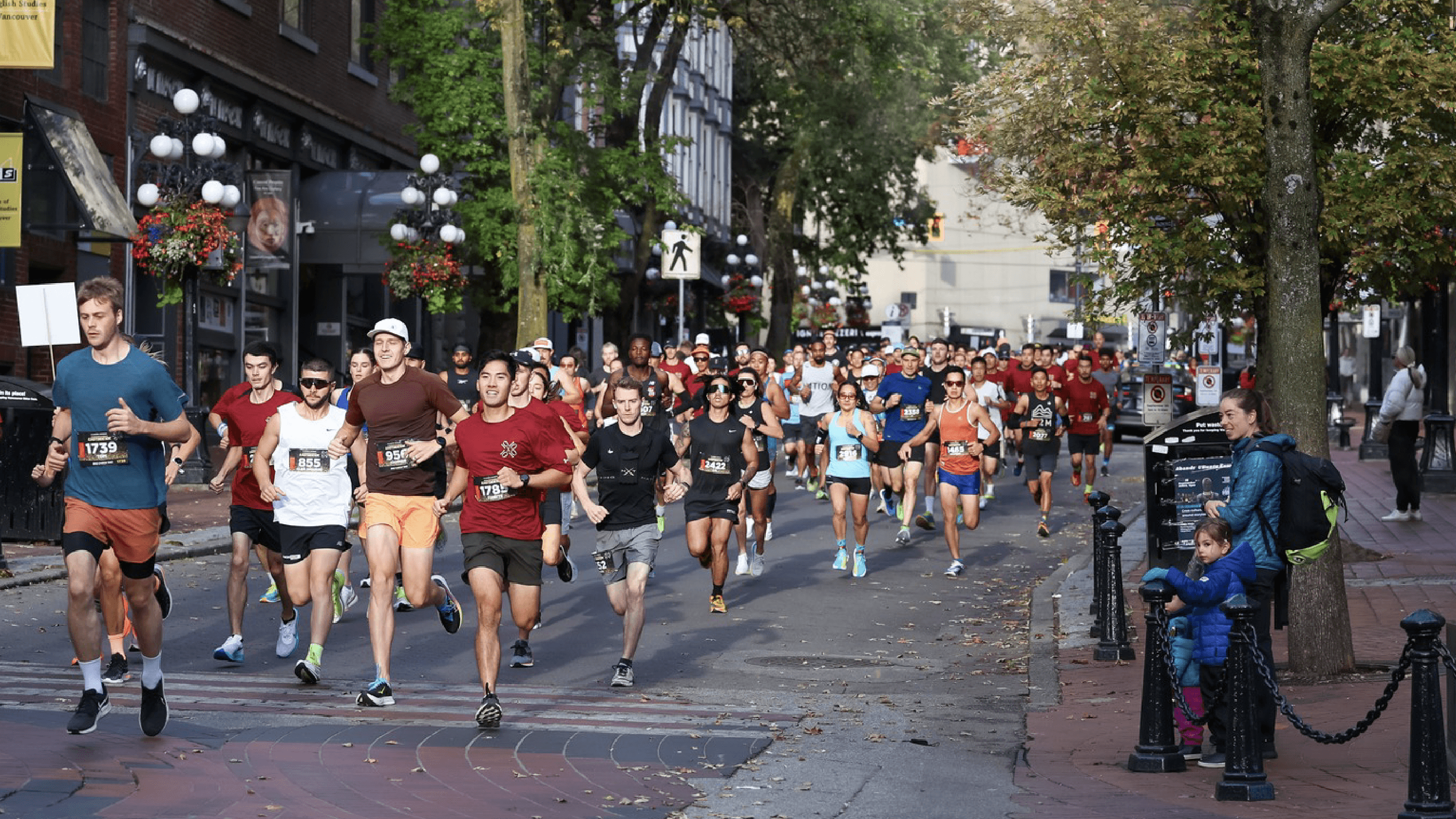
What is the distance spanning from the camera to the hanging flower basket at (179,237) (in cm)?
2222

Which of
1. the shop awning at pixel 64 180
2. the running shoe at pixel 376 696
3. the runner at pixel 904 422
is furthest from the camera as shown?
the shop awning at pixel 64 180

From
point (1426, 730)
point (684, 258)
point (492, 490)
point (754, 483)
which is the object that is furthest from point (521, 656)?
point (684, 258)

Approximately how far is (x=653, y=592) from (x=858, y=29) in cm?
1976

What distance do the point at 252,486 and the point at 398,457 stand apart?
1953 millimetres

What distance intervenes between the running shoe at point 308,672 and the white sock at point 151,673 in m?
1.61

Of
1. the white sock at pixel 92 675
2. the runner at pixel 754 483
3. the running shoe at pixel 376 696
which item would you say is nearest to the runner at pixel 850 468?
the runner at pixel 754 483

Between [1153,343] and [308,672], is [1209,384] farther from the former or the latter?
[308,672]

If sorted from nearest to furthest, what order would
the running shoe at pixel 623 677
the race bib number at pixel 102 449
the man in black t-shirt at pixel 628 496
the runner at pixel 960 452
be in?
Result: the race bib number at pixel 102 449, the running shoe at pixel 623 677, the man in black t-shirt at pixel 628 496, the runner at pixel 960 452

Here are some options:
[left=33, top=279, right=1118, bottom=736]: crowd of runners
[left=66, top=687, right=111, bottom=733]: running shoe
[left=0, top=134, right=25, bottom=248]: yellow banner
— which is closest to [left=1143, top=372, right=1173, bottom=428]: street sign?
[left=33, top=279, right=1118, bottom=736]: crowd of runners

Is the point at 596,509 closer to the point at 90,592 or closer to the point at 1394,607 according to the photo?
the point at 90,592

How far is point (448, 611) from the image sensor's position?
1159 cm

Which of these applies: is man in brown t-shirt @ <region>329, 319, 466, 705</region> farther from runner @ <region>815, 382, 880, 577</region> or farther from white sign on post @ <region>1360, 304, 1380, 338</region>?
white sign on post @ <region>1360, 304, 1380, 338</region>

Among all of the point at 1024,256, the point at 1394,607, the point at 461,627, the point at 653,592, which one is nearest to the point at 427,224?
the point at 653,592

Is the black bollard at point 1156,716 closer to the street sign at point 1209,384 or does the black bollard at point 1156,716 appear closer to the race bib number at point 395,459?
the race bib number at point 395,459
